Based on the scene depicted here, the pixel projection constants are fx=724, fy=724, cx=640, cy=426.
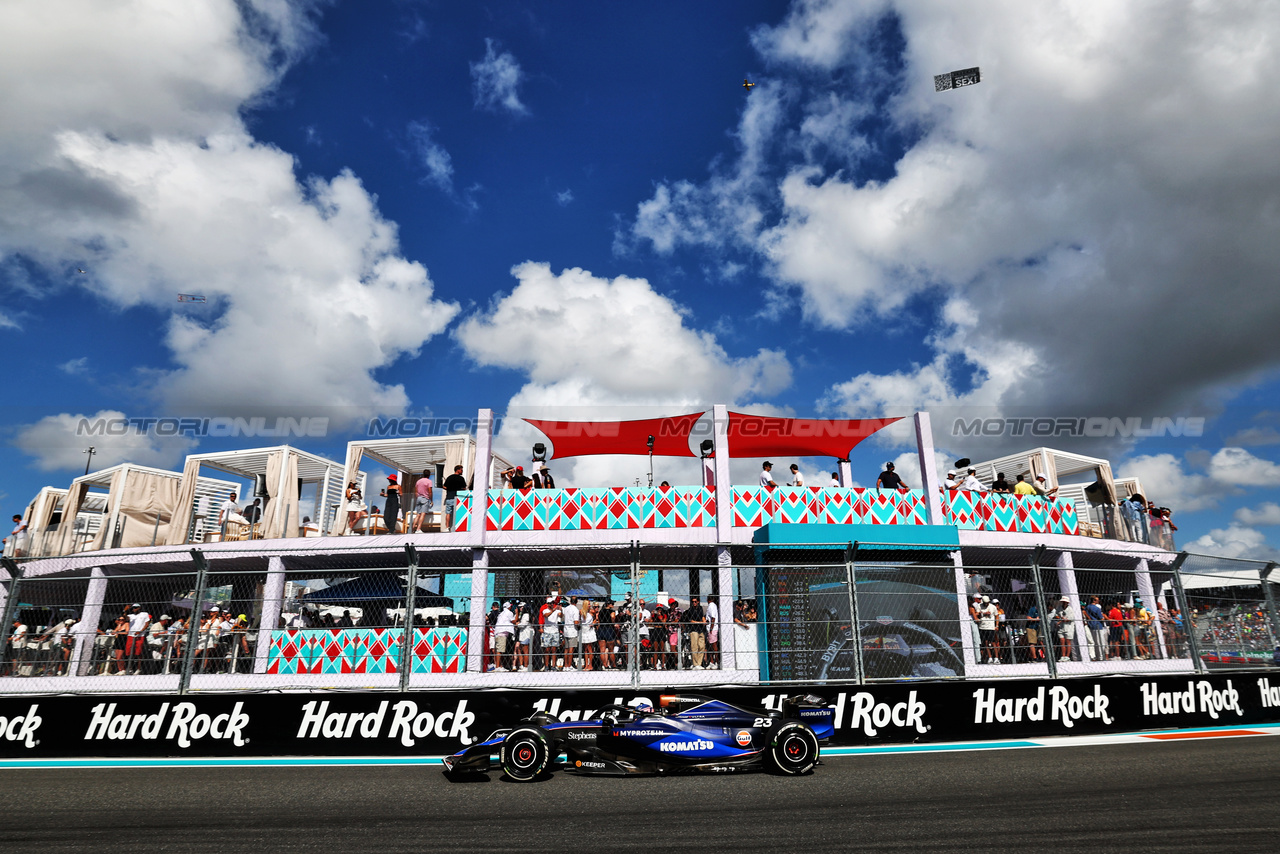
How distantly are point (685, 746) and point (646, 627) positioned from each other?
3682 mm

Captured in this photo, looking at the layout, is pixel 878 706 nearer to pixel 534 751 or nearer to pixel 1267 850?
pixel 534 751

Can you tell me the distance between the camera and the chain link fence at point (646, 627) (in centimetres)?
862

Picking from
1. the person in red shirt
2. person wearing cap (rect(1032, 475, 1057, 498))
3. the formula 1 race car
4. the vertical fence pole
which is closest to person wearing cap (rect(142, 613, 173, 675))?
the formula 1 race car

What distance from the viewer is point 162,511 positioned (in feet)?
67.1

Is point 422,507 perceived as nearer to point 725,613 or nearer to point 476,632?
point 476,632

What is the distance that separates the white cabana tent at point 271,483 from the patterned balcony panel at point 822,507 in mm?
11120

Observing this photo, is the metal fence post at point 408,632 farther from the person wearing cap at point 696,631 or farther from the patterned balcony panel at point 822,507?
the patterned balcony panel at point 822,507

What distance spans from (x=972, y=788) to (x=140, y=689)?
8331 mm

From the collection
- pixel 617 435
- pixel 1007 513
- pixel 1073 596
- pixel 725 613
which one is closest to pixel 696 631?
pixel 725 613

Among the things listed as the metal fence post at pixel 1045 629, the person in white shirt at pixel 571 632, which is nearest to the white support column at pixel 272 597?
the person in white shirt at pixel 571 632

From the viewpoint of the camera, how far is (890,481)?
17297 mm

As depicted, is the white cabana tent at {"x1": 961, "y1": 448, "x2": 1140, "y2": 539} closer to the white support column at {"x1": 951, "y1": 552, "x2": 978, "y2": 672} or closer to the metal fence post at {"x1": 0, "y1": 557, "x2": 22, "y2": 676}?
the white support column at {"x1": 951, "y1": 552, "x2": 978, "y2": 672}

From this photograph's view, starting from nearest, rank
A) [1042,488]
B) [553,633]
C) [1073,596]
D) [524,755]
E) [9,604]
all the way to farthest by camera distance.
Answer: [524,755] → [9,604] → [553,633] → [1073,596] → [1042,488]

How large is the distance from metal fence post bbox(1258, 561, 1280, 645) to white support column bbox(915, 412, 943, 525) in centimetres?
728
